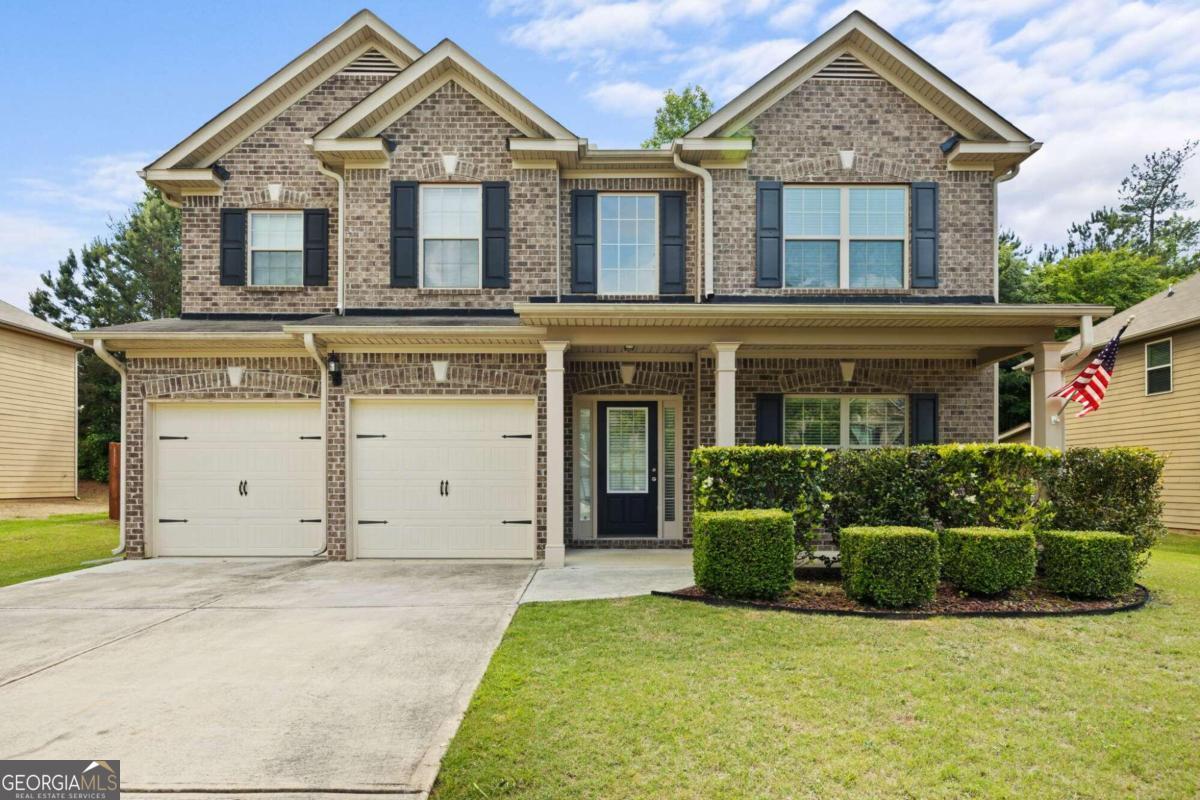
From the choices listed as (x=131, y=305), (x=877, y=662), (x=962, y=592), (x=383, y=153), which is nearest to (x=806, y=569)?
(x=962, y=592)

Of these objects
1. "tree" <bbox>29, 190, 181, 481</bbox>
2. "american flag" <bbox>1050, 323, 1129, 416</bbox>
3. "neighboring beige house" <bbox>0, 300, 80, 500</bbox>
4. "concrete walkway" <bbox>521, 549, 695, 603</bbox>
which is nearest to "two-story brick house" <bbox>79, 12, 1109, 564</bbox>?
"concrete walkway" <bbox>521, 549, 695, 603</bbox>

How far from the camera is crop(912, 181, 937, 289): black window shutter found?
9.96 meters

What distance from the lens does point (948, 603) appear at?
6.36m

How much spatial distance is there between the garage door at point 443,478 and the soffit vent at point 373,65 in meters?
5.30

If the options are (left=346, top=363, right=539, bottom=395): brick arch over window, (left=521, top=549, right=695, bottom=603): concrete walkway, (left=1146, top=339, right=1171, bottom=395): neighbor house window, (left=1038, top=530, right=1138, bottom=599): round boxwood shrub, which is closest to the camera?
(left=1038, top=530, right=1138, bottom=599): round boxwood shrub

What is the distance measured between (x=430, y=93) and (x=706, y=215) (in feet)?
14.4

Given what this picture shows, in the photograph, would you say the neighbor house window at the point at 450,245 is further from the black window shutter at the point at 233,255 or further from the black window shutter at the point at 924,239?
the black window shutter at the point at 924,239

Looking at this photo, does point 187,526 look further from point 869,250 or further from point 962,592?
point 869,250

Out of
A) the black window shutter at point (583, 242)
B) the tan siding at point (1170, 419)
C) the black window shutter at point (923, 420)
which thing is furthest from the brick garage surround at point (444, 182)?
the tan siding at point (1170, 419)

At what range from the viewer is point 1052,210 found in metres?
47.3

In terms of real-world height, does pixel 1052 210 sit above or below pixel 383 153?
above

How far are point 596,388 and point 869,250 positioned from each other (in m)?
Answer: 4.40

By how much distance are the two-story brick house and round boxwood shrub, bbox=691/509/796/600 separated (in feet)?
10.1

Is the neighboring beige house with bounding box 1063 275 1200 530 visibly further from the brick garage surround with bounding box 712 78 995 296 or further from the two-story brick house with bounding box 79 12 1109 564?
the two-story brick house with bounding box 79 12 1109 564
